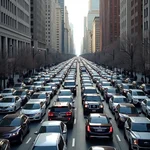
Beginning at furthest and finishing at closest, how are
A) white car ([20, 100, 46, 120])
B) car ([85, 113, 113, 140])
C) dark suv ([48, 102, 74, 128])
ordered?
white car ([20, 100, 46, 120])
dark suv ([48, 102, 74, 128])
car ([85, 113, 113, 140])

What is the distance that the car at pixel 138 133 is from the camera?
1363 centimetres

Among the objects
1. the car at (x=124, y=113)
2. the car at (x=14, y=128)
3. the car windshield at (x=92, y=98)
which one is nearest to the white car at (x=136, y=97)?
the car windshield at (x=92, y=98)

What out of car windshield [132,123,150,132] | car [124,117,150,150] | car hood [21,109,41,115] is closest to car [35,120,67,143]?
car [124,117,150,150]

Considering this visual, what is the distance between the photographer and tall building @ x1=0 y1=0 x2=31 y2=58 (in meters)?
68.4

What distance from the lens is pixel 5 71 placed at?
42.1 m

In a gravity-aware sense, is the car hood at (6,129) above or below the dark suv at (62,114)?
below

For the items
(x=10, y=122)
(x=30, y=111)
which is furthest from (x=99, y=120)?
(x=30, y=111)

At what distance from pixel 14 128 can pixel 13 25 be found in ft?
226

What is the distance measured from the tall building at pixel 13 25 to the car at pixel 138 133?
4267cm

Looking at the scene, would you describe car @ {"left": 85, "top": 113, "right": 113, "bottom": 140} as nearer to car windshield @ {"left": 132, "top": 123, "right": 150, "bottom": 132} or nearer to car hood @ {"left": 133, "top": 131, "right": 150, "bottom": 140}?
car windshield @ {"left": 132, "top": 123, "right": 150, "bottom": 132}

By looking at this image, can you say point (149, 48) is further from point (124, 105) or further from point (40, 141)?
point (40, 141)

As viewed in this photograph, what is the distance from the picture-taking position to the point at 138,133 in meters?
14.4

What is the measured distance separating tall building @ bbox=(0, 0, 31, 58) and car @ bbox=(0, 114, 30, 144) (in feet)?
130

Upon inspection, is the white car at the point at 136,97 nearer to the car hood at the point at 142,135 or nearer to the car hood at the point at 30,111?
the car hood at the point at 30,111
